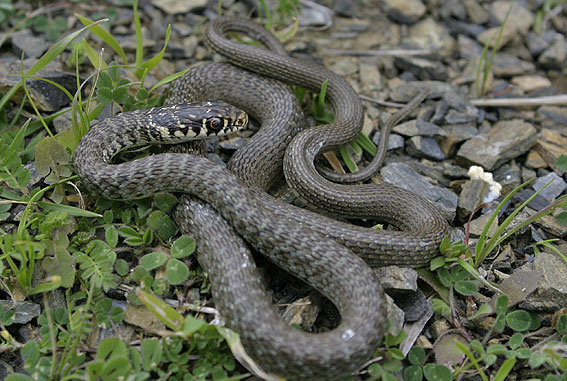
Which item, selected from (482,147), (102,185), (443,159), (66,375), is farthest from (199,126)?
(482,147)

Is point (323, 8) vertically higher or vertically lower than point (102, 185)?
higher

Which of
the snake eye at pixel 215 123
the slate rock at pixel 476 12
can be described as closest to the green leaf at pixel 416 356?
the snake eye at pixel 215 123

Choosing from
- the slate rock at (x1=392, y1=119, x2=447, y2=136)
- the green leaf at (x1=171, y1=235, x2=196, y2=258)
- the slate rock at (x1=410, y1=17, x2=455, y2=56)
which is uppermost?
the slate rock at (x1=410, y1=17, x2=455, y2=56)

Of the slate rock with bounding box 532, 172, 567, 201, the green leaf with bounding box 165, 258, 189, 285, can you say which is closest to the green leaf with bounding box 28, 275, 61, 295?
the green leaf with bounding box 165, 258, 189, 285

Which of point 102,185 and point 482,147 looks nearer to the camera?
point 102,185

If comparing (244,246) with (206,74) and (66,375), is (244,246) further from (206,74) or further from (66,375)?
(206,74)

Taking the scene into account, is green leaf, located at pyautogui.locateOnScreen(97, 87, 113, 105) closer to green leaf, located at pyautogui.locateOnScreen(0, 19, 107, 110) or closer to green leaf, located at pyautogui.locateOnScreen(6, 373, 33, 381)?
green leaf, located at pyautogui.locateOnScreen(0, 19, 107, 110)

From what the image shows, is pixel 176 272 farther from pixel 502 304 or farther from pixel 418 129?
pixel 418 129
